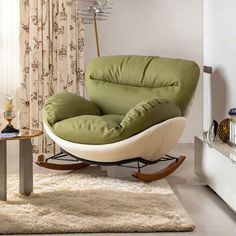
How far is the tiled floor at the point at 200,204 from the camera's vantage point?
2646mm

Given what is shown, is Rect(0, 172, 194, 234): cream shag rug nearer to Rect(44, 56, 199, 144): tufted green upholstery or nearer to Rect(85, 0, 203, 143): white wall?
Rect(44, 56, 199, 144): tufted green upholstery

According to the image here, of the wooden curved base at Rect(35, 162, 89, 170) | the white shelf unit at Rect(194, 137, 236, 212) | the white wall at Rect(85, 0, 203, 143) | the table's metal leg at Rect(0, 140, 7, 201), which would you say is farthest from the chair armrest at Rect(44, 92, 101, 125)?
the white wall at Rect(85, 0, 203, 143)

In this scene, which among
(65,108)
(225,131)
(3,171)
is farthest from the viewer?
(65,108)

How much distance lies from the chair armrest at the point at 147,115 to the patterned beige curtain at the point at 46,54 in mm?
1549

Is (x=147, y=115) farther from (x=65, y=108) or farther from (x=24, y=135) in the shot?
(x=24, y=135)

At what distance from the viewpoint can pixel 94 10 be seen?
478cm


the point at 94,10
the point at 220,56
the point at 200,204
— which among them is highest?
the point at 94,10

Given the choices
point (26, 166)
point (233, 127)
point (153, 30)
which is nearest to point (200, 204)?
point (233, 127)

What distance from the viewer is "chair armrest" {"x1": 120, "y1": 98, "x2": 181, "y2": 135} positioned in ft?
11.5

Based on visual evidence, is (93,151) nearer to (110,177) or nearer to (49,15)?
(110,177)

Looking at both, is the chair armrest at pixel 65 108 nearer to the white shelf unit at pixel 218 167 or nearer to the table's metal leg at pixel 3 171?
the table's metal leg at pixel 3 171

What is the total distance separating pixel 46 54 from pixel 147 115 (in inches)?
68.9

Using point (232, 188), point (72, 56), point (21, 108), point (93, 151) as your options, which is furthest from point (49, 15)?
point (232, 188)

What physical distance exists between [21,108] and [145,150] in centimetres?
181
